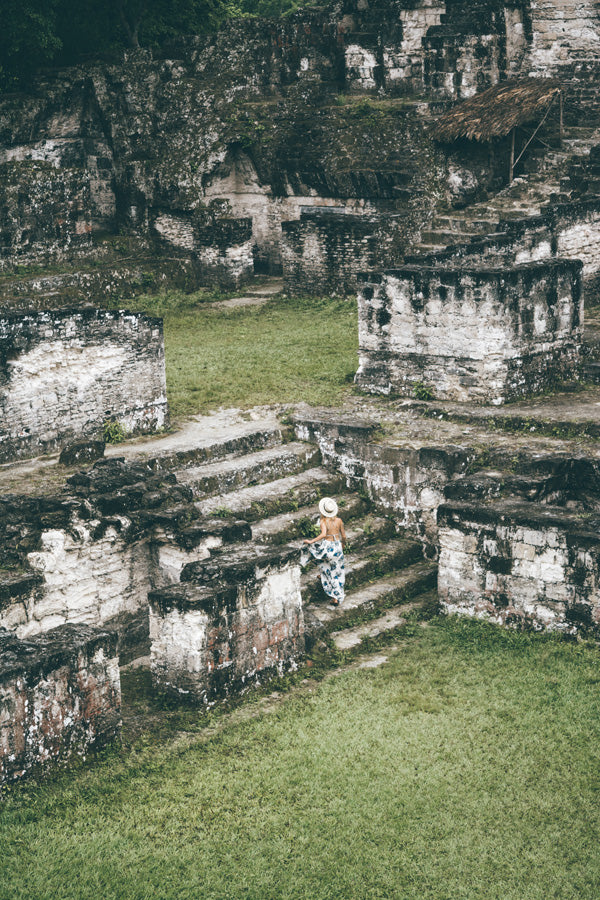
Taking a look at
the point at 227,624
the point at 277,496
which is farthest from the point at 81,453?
the point at 227,624

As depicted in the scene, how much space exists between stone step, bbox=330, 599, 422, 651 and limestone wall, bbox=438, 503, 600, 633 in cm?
40

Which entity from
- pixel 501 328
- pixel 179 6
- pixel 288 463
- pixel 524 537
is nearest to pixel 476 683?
pixel 524 537

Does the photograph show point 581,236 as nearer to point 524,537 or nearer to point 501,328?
point 501,328

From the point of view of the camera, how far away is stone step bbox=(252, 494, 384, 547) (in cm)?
1144

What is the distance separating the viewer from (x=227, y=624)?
30.3 feet

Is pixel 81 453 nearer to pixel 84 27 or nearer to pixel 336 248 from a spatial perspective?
pixel 336 248

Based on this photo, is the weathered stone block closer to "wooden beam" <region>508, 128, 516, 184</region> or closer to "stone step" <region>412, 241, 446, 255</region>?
"stone step" <region>412, 241, 446, 255</region>

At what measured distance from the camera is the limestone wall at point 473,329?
43.5 feet

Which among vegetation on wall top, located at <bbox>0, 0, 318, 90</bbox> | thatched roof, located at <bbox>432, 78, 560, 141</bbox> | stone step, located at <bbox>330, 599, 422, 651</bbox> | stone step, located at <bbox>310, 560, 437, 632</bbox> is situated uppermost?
vegetation on wall top, located at <bbox>0, 0, 318, 90</bbox>

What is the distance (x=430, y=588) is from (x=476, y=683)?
86.7 inches

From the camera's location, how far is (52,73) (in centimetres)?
2323

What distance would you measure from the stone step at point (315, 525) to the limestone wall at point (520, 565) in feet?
4.74

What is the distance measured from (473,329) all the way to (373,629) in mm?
4255

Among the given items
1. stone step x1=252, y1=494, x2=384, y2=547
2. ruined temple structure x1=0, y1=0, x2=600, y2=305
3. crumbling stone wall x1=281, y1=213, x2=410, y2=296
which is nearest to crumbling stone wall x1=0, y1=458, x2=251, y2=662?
stone step x1=252, y1=494, x2=384, y2=547
